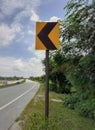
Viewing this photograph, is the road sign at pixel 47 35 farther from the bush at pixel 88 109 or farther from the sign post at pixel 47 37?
the bush at pixel 88 109

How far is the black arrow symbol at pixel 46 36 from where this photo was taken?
23.8ft

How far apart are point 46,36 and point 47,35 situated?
41 mm

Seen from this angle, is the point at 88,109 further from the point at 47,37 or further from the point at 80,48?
the point at 47,37

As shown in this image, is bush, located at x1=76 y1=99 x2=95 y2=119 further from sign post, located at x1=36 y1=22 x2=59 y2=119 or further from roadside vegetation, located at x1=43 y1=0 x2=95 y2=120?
sign post, located at x1=36 y1=22 x2=59 y2=119

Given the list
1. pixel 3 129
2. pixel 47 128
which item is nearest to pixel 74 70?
pixel 3 129

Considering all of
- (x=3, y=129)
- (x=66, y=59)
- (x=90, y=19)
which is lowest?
(x=3, y=129)

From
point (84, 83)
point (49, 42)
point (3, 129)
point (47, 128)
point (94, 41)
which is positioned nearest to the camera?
point (49, 42)

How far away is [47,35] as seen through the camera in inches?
289

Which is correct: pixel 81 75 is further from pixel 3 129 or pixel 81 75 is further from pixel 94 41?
pixel 3 129

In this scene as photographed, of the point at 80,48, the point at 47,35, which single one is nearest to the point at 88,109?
the point at 80,48

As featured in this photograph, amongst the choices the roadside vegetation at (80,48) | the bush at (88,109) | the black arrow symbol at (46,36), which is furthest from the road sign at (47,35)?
the bush at (88,109)

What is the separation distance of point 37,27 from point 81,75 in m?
5.07

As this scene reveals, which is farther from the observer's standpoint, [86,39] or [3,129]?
[86,39]

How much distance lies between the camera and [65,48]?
12.4 metres
